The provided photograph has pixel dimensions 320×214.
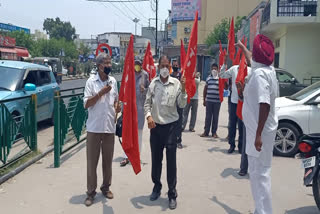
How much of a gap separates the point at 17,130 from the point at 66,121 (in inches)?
41.7

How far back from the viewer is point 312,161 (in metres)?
4.12

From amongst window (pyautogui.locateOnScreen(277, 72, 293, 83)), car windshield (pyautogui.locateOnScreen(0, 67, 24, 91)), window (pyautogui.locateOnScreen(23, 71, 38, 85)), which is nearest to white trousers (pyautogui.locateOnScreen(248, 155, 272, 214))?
car windshield (pyautogui.locateOnScreen(0, 67, 24, 91))

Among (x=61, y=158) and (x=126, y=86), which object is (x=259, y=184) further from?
(x=61, y=158)

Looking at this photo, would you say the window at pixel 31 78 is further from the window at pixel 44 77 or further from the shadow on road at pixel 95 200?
the shadow on road at pixel 95 200

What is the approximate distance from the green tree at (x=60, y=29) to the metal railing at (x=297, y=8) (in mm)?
92150

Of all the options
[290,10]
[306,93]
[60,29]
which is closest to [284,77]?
[290,10]

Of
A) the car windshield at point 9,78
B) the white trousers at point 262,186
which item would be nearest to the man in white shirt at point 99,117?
the white trousers at point 262,186

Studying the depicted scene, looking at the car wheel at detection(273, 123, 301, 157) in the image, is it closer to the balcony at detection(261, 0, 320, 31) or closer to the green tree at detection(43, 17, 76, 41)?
the balcony at detection(261, 0, 320, 31)

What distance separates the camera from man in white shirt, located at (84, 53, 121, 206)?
4.52 m

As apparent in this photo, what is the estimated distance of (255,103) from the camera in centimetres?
369

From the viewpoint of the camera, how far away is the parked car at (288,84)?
13.3 metres

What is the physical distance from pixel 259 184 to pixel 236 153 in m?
3.69

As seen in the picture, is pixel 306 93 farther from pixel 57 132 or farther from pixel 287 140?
pixel 57 132

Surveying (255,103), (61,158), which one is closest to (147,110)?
(255,103)
